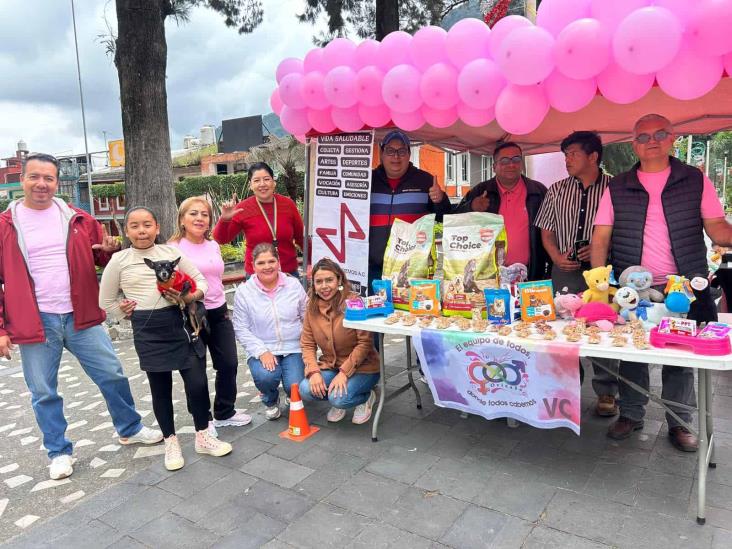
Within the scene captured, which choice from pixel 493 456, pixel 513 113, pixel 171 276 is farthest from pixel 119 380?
pixel 513 113

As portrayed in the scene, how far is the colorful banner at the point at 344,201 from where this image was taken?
3553 mm

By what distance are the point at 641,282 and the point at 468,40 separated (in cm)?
148

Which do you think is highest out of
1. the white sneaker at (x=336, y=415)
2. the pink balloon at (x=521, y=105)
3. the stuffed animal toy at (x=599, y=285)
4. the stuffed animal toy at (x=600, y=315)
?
the pink balloon at (x=521, y=105)

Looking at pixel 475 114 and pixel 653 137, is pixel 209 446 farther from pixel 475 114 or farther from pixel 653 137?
pixel 653 137

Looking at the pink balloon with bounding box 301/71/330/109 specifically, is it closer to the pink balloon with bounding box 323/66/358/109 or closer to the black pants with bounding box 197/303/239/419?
the pink balloon with bounding box 323/66/358/109

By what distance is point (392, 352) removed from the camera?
4.90m

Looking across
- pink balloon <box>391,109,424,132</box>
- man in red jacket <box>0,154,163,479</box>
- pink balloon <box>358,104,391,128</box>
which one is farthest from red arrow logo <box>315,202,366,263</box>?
man in red jacket <box>0,154,163,479</box>

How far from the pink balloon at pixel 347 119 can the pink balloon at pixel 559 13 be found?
1238 mm

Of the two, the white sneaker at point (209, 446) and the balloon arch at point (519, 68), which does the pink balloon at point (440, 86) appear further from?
the white sneaker at point (209, 446)

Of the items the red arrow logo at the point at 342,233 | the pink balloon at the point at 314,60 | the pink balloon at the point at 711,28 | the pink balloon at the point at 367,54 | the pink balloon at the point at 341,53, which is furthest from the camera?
the red arrow logo at the point at 342,233

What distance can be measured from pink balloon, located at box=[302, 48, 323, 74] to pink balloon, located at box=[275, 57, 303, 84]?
0.33 ft

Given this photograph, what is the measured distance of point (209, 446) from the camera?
2961 mm

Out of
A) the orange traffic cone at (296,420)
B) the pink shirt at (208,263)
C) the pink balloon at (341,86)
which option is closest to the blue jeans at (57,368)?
the pink shirt at (208,263)

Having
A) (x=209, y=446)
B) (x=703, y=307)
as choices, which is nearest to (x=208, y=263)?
(x=209, y=446)
